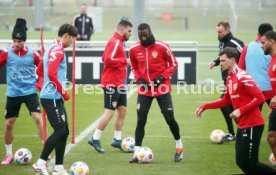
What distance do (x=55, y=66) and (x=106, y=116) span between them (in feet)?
10.4

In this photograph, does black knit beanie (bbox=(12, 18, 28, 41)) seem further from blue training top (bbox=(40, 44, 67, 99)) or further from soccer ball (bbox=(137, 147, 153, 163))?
soccer ball (bbox=(137, 147, 153, 163))

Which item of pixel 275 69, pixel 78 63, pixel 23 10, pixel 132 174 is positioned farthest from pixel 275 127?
pixel 23 10

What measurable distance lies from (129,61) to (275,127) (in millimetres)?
3717

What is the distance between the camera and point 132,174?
41.3 feet

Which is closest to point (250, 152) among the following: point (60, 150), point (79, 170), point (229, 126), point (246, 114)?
point (246, 114)

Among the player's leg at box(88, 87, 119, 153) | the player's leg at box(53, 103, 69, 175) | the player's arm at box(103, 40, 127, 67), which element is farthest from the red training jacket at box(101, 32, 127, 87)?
the player's leg at box(53, 103, 69, 175)

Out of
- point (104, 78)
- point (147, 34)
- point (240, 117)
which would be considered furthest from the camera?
point (104, 78)

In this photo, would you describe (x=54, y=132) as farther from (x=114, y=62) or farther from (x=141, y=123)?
(x=114, y=62)

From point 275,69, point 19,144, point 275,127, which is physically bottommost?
point 19,144

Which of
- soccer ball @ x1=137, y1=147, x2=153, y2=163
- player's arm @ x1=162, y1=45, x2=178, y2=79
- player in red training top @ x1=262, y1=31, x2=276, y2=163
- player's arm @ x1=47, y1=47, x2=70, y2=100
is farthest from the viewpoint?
player's arm @ x1=162, y1=45, x2=178, y2=79

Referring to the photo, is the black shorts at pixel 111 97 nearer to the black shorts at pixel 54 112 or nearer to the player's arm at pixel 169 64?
the player's arm at pixel 169 64

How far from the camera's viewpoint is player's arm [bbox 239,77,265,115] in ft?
35.2

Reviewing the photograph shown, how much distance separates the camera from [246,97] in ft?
35.8

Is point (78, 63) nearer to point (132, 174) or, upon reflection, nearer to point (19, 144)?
point (19, 144)
